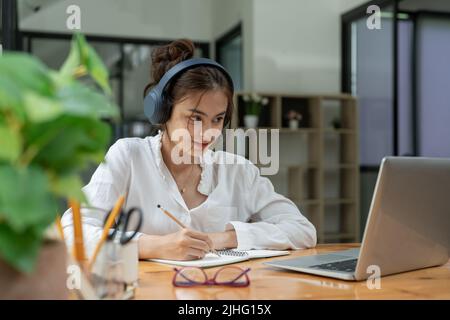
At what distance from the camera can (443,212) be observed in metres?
1.23

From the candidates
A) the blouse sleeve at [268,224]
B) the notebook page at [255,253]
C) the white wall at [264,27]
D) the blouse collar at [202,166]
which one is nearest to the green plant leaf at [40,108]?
the notebook page at [255,253]

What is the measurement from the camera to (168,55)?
6.03ft

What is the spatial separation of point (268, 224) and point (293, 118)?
3249mm

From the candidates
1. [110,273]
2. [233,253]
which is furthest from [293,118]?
[110,273]

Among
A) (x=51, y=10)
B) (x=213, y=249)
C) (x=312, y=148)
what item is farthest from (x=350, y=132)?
(x=213, y=249)


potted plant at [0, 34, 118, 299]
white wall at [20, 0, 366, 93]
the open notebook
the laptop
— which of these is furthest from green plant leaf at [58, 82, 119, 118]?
white wall at [20, 0, 366, 93]

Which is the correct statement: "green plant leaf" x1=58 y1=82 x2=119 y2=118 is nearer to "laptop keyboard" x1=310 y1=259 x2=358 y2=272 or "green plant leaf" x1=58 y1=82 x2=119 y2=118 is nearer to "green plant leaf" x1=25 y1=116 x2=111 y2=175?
"green plant leaf" x1=25 y1=116 x2=111 y2=175

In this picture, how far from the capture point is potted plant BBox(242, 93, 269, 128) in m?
4.63

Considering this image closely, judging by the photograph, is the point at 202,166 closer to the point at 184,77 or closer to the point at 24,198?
the point at 184,77

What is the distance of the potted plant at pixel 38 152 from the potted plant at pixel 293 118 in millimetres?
4128

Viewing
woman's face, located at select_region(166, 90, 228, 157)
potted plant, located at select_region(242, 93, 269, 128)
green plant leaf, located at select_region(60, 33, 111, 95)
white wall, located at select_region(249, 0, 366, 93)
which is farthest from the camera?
white wall, located at select_region(249, 0, 366, 93)

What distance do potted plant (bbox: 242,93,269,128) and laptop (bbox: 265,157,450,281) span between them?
11.1ft

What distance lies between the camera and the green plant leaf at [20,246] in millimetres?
581
